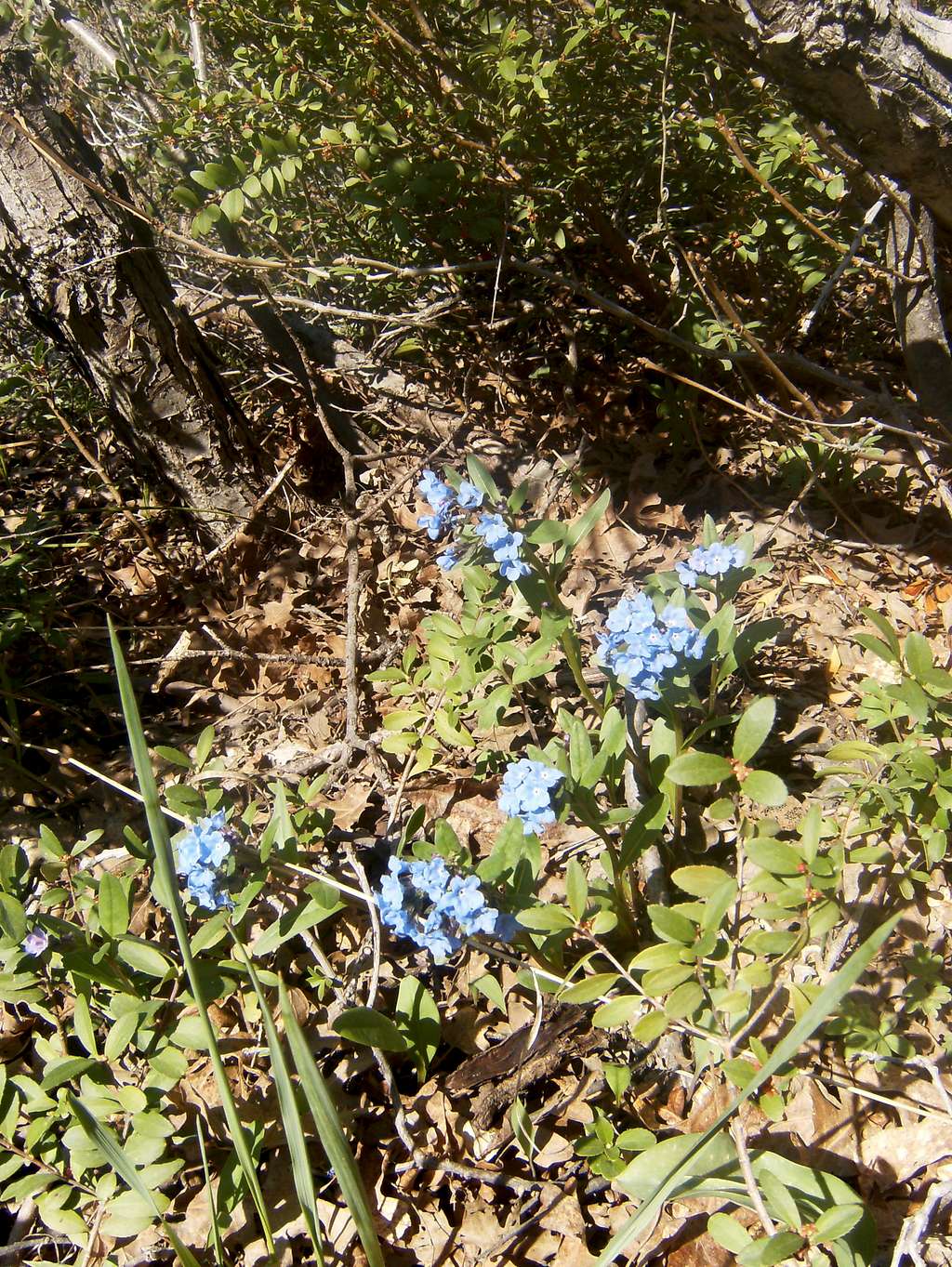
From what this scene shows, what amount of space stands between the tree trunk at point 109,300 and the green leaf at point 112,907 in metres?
1.65

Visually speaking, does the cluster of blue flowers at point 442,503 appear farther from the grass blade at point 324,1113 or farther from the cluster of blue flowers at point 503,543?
the grass blade at point 324,1113

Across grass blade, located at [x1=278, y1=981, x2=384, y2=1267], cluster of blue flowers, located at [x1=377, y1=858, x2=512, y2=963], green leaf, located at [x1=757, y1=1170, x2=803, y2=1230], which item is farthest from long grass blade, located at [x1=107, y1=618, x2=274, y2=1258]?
green leaf, located at [x1=757, y1=1170, x2=803, y2=1230]

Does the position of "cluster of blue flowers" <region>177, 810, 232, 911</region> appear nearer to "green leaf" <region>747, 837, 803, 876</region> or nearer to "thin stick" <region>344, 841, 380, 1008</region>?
"thin stick" <region>344, 841, 380, 1008</region>

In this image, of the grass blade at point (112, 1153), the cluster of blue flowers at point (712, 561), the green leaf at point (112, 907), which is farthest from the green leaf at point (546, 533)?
the grass blade at point (112, 1153)

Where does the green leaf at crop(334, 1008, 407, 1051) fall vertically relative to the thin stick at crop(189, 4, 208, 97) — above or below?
below

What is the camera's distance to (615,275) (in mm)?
3020

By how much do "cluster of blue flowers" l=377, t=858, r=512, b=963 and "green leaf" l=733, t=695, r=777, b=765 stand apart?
0.54 meters

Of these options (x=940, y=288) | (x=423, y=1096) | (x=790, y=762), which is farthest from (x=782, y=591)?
(x=423, y=1096)

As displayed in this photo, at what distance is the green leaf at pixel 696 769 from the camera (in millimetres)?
1558

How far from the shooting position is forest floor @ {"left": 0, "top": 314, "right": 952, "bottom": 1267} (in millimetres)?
1657

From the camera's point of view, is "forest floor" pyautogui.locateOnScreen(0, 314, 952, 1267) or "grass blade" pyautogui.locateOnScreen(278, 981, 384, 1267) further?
"forest floor" pyautogui.locateOnScreen(0, 314, 952, 1267)

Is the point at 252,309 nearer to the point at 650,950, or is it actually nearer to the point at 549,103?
the point at 549,103

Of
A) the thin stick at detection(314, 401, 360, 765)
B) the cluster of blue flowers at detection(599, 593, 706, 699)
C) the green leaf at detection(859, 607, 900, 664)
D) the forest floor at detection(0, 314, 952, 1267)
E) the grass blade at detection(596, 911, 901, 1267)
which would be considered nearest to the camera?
the grass blade at detection(596, 911, 901, 1267)

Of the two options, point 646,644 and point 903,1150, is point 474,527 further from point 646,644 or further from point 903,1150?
point 903,1150
